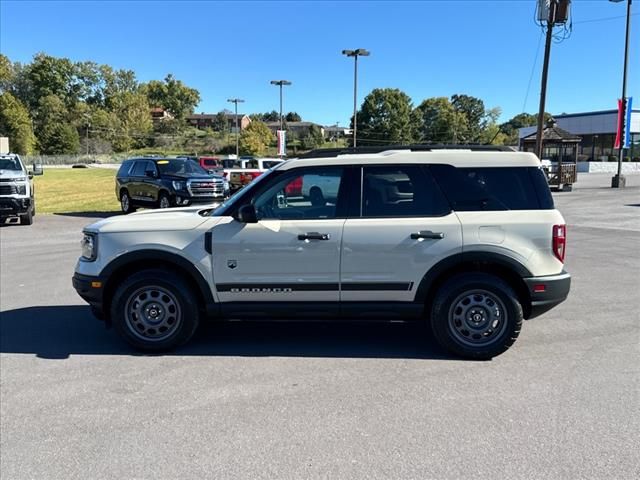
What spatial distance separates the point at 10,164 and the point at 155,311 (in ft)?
41.8

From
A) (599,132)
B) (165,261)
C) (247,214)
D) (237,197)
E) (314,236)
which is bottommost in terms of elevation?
(165,261)

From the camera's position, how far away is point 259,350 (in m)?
4.98

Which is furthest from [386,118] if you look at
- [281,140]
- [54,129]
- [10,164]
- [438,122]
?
Result: [10,164]

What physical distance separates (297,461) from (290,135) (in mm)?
135964

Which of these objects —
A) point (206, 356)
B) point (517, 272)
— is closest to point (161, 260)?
point (206, 356)

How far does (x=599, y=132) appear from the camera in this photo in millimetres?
54156

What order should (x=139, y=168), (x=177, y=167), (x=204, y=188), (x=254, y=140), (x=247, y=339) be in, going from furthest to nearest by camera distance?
1. (x=254, y=140)
2. (x=139, y=168)
3. (x=177, y=167)
4. (x=204, y=188)
5. (x=247, y=339)

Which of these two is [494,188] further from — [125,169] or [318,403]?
[125,169]

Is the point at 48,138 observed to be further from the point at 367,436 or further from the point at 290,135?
the point at 367,436

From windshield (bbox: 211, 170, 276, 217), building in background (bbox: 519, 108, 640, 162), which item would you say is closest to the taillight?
windshield (bbox: 211, 170, 276, 217)

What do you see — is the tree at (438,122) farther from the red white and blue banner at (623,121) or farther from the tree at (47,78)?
the tree at (47,78)

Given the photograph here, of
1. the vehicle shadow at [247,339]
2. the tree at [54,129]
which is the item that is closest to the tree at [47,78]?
the tree at [54,129]

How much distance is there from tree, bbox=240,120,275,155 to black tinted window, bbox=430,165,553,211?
9048 centimetres

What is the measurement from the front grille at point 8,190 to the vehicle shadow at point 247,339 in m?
9.34
